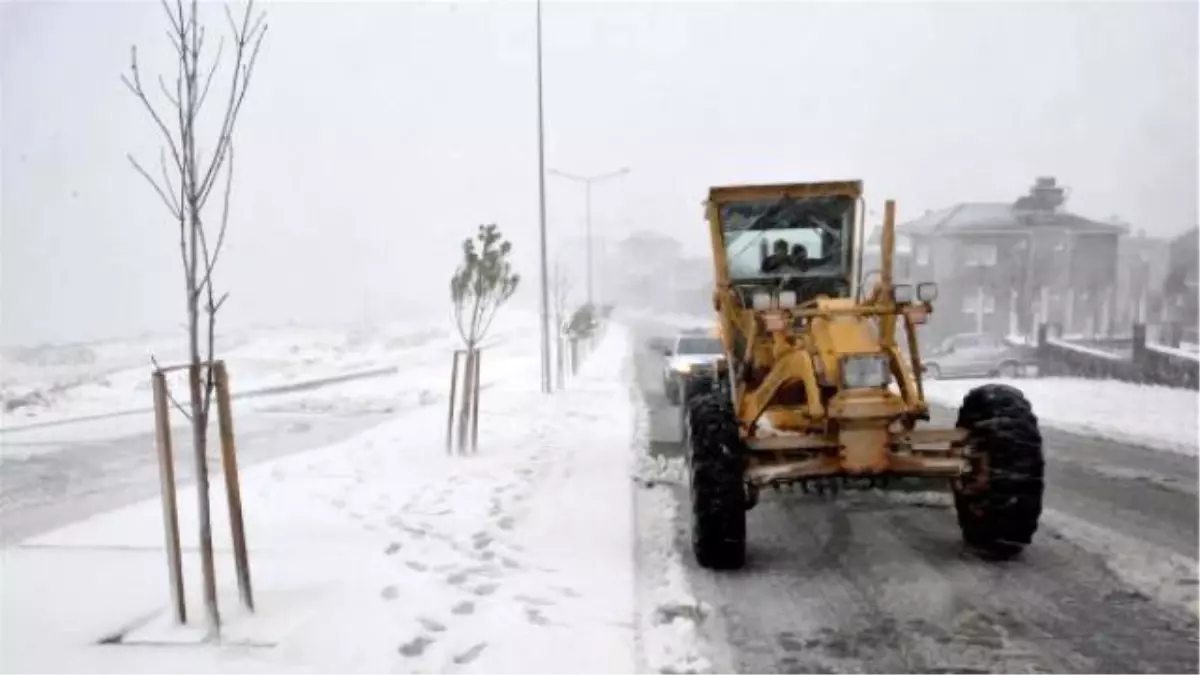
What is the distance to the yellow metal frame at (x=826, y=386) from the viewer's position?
265 inches

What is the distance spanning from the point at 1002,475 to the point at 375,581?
4113 mm

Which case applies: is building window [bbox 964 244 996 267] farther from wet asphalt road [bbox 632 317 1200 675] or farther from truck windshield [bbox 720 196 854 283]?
truck windshield [bbox 720 196 854 283]

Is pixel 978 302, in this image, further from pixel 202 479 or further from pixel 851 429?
pixel 202 479

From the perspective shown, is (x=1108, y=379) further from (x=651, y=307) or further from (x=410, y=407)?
(x=651, y=307)

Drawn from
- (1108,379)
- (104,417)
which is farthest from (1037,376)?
(104,417)

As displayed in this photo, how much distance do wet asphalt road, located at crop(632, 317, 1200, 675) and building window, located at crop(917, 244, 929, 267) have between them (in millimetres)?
42097

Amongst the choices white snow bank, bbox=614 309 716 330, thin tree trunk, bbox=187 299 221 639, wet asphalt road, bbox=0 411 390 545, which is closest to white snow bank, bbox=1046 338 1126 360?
wet asphalt road, bbox=0 411 390 545

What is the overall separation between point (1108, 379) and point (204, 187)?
24.5 meters

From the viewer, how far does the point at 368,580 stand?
619cm

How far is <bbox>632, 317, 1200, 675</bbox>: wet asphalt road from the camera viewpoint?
17.0 ft

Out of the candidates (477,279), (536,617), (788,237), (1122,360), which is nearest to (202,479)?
(536,617)

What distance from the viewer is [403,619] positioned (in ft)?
17.9

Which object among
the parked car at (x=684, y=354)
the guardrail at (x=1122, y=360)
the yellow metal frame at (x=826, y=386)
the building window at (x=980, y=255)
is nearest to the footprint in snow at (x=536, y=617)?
the yellow metal frame at (x=826, y=386)

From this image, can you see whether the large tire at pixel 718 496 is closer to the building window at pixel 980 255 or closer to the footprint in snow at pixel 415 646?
the footprint in snow at pixel 415 646
